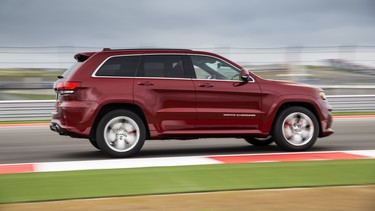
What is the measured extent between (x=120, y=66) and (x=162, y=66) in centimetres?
62

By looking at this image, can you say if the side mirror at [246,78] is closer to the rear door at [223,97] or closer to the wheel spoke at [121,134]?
the rear door at [223,97]

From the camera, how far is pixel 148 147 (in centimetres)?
1155

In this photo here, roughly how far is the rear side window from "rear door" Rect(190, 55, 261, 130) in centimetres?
89

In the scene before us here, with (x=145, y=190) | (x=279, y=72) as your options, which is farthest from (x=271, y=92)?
(x=279, y=72)

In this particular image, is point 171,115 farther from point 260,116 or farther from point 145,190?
point 145,190

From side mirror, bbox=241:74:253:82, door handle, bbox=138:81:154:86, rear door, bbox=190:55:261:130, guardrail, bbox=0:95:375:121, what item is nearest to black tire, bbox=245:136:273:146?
rear door, bbox=190:55:261:130

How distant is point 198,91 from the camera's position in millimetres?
9812

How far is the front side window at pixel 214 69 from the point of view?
32.8 feet

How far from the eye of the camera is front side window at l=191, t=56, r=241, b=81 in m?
10.0

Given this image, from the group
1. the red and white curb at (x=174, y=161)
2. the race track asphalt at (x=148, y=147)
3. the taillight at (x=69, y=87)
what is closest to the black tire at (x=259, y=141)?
the race track asphalt at (x=148, y=147)

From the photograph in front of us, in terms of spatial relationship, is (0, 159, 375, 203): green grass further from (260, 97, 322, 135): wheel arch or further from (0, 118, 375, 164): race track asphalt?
(0, 118, 375, 164): race track asphalt

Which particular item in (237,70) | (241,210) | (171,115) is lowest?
(241,210)

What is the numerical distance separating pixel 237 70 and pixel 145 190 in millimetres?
3848

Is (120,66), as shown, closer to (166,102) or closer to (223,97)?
(166,102)
